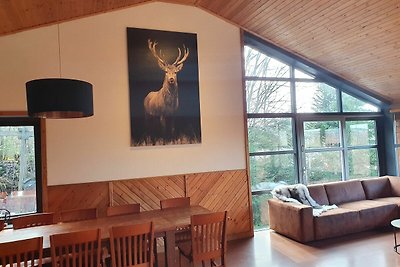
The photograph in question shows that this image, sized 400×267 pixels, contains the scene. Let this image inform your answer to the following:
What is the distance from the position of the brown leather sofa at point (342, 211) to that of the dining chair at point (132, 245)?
270cm

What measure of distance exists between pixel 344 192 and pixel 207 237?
12.3ft

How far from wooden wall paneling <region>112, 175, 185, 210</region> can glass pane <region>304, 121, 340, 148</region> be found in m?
2.90

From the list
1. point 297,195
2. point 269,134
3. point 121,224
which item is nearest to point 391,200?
point 297,195

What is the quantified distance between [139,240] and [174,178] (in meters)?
2.10

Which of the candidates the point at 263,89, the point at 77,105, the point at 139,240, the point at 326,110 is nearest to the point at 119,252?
the point at 139,240

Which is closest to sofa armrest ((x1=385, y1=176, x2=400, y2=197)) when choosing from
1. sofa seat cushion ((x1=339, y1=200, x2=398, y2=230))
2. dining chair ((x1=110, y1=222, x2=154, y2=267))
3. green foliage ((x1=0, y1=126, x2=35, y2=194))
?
sofa seat cushion ((x1=339, y1=200, x2=398, y2=230))

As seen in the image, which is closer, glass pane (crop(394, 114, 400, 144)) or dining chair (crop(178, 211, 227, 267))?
dining chair (crop(178, 211, 227, 267))

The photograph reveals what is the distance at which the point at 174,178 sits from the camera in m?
4.89

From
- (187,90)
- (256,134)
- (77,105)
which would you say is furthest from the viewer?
(256,134)

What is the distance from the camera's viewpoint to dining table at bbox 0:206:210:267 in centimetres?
289

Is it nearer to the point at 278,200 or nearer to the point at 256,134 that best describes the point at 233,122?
the point at 256,134

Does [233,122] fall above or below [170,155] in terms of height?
above

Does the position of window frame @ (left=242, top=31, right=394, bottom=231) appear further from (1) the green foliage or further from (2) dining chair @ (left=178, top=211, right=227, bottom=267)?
(1) the green foliage

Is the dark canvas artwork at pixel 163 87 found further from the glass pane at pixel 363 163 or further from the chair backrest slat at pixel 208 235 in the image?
the glass pane at pixel 363 163
